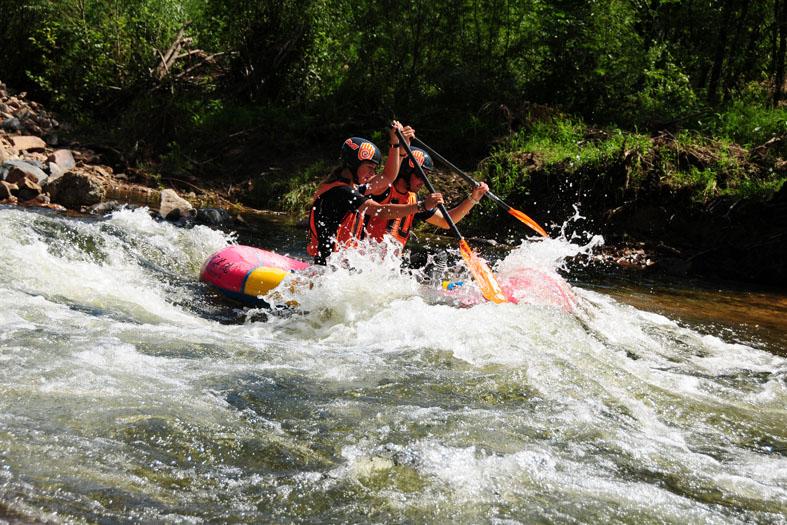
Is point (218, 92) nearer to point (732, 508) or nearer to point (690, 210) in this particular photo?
point (690, 210)

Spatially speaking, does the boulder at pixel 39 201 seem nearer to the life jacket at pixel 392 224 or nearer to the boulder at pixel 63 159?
the boulder at pixel 63 159

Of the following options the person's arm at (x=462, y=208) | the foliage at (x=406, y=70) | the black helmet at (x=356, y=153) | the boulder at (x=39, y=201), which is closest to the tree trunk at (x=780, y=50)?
the foliage at (x=406, y=70)

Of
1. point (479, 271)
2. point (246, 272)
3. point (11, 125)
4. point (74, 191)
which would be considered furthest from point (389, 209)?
point (11, 125)

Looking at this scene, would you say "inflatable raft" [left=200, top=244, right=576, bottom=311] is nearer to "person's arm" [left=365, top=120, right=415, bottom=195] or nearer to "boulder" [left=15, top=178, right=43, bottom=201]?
"person's arm" [left=365, top=120, right=415, bottom=195]

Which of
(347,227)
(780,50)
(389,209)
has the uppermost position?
(780,50)

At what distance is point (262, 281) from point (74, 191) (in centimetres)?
495

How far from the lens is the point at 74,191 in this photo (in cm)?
988

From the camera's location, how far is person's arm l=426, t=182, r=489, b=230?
20.7 feet

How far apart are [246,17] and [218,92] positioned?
1574 millimetres

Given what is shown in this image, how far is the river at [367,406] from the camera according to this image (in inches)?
109

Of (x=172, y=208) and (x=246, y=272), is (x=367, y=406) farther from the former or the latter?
(x=172, y=208)

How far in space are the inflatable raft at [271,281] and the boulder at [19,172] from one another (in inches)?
188

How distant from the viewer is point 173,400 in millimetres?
3504

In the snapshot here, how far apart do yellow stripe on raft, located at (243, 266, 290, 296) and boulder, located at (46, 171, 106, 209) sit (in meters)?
4.69
